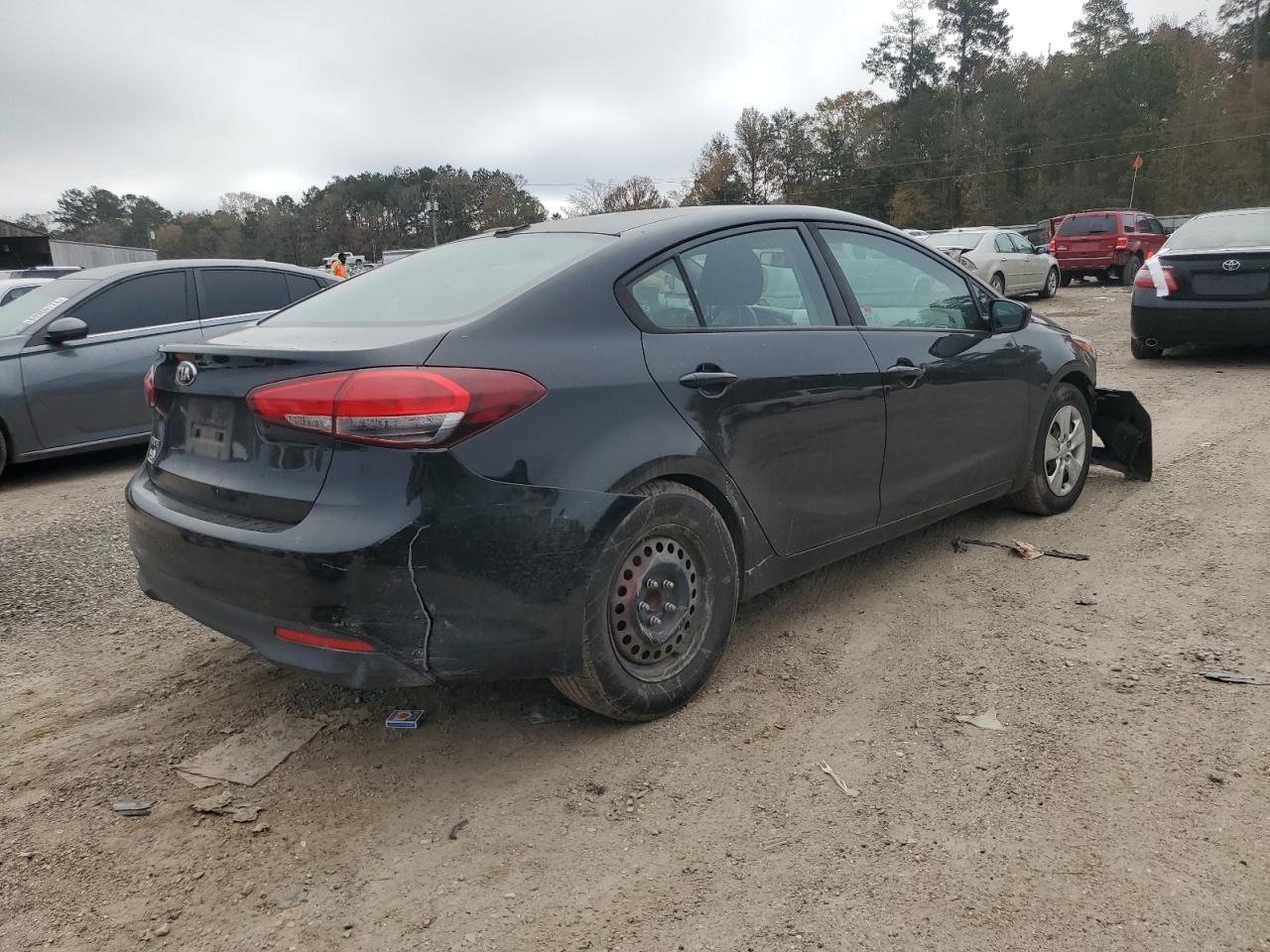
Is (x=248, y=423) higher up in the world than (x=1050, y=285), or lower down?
higher up

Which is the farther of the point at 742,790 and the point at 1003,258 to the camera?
the point at 1003,258

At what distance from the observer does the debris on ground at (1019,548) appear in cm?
440

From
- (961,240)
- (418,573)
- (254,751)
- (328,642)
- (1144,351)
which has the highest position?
(961,240)

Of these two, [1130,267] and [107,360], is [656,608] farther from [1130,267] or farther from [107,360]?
[1130,267]

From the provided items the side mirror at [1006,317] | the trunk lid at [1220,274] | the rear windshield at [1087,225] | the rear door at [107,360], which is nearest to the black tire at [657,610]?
the side mirror at [1006,317]

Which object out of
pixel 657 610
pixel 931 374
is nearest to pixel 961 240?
pixel 931 374

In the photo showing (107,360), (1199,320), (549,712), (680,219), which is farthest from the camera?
(1199,320)

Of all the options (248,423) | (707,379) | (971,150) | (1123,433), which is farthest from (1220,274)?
(971,150)

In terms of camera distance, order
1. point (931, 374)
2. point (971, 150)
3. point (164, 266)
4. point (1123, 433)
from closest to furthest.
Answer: point (931, 374) < point (1123, 433) < point (164, 266) < point (971, 150)

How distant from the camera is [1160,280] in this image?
9312mm

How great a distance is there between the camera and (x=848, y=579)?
4.25m

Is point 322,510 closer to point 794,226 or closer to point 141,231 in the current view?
point 794,226

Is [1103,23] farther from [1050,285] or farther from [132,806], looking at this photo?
[132,806]

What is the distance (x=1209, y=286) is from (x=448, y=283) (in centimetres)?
855
